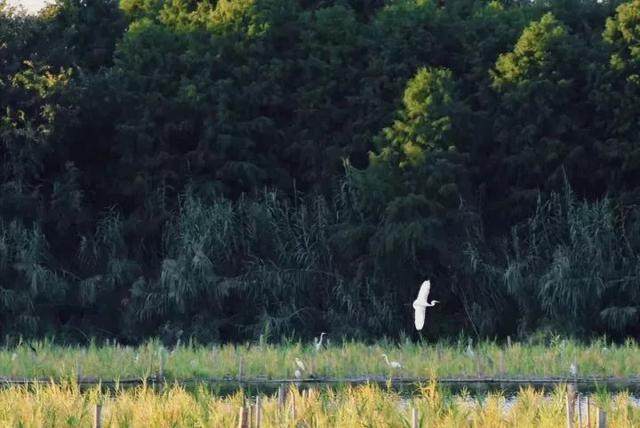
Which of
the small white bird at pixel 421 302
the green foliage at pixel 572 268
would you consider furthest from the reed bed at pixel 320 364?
the green foliage at pixel 572 268

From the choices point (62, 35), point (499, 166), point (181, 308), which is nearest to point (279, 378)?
point (181, 308)

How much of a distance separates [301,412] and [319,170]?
15727 millimetres

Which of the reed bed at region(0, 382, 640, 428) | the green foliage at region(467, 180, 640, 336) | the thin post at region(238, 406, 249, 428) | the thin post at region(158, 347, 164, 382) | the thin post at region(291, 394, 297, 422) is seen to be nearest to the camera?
the thin post at region(238, 406, 249, 428)

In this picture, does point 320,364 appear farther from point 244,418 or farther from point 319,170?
point 244,418

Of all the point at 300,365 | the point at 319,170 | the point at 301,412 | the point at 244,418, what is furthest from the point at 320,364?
the point at 244,418

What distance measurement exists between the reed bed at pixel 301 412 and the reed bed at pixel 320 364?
5.84 metres

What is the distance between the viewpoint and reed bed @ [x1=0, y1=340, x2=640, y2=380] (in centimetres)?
2053

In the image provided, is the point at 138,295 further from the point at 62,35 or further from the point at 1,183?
the point at 62,35

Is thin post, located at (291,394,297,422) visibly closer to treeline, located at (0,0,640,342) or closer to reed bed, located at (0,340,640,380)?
reed bed, located at (0,340,640,380)

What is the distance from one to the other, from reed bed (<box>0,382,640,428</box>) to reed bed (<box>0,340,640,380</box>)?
5.84 meters

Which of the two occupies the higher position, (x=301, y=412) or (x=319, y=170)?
(x=319, y=170)

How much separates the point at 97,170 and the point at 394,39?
599 cm

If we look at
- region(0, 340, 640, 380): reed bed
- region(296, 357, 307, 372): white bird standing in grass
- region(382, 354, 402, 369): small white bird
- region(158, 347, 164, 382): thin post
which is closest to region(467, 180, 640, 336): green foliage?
region(0, 340, 640, 380): reed bed

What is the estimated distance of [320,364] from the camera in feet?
68.8
